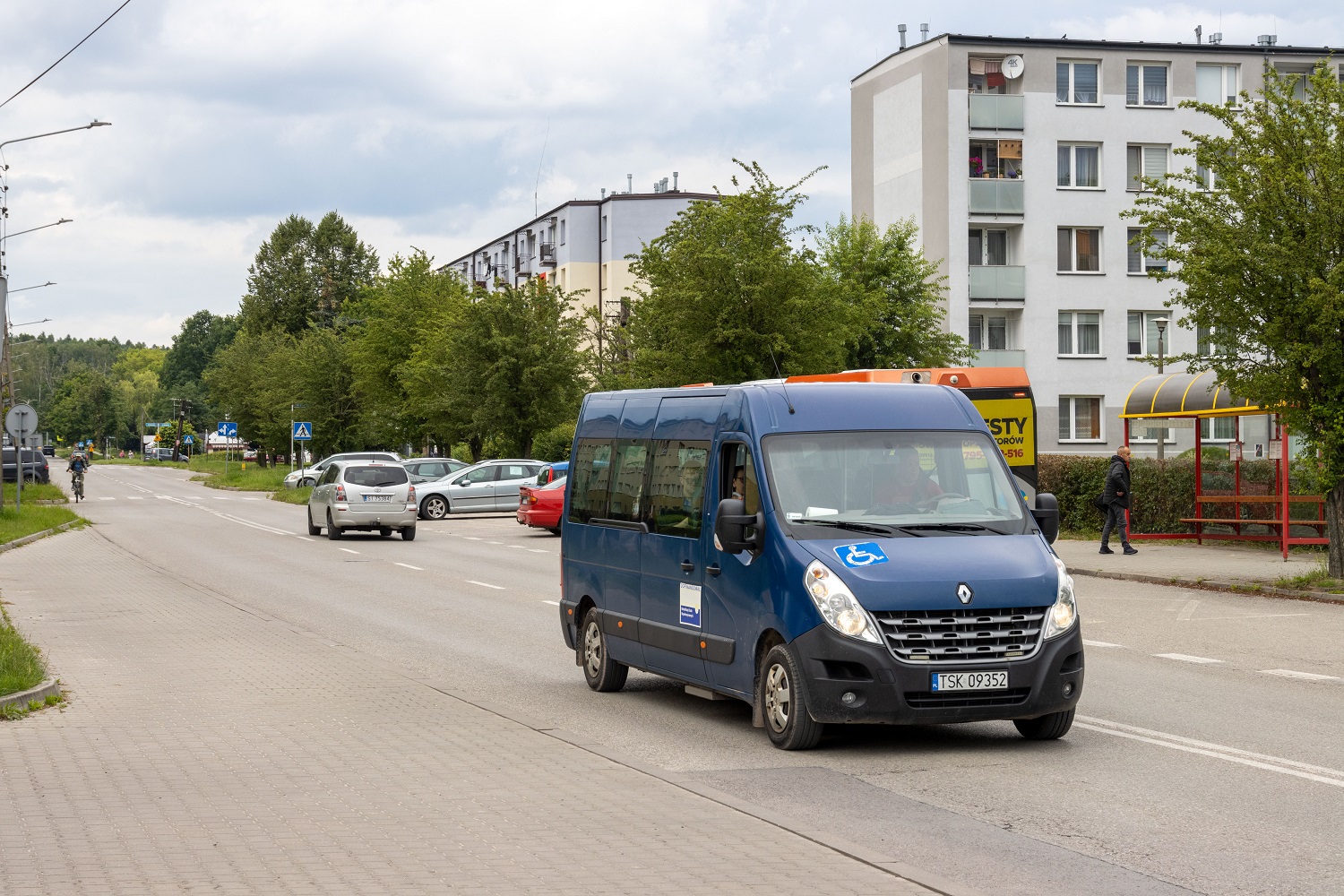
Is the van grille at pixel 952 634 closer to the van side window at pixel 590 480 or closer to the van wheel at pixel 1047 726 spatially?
the van wheel at pixel 1047 726

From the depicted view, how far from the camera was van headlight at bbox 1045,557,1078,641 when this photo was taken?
873cm

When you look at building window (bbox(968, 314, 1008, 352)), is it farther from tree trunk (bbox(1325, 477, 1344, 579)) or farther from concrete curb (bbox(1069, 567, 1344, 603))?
tree trunk (bbox(1325, 477, 1344, 579))

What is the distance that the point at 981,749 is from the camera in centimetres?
899

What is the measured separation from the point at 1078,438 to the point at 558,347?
18318 mm

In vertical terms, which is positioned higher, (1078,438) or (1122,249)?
(1122,249)

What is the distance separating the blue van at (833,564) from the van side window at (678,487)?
15 millimetres

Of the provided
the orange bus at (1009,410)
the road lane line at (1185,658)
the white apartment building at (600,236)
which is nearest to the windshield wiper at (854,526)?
the road lane line at (1185,658)

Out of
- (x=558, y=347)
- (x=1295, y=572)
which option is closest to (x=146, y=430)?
(x=558, y=347)

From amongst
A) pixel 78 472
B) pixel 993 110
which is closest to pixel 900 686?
pixel 993 110

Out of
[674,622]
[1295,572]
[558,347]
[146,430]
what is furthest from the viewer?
[146,430]

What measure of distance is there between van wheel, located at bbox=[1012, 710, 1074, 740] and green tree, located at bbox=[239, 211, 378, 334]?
352 ft

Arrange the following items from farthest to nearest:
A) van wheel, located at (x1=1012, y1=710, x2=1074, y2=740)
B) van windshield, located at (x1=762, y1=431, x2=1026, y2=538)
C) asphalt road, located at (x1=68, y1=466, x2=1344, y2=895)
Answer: van windshield, located at (x1=762, y1=431, x2=1026, y2=538)
van wheel, located at (x1=1012, y1=710, x2=1074, y2=740)
asphalt road, located at (x1=68, y1=466, x2=1344, y2=895)

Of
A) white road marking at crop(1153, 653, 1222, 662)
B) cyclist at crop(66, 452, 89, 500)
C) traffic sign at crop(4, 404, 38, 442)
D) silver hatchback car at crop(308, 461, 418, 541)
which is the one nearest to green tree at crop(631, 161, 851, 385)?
silver hatchback car at crop(308, 461, 418, 541)

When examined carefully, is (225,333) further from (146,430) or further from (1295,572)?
(1295,572)
